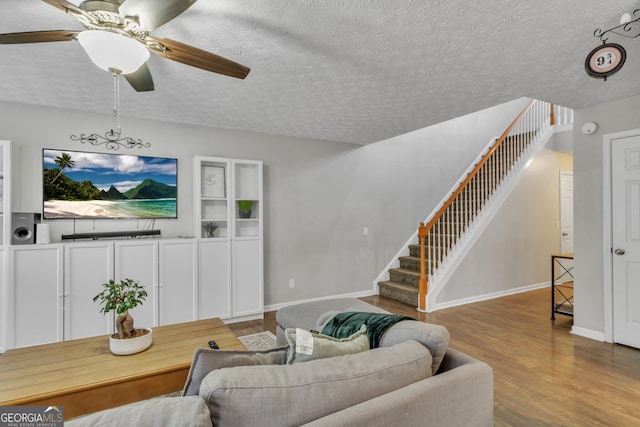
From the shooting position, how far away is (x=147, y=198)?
3.73m

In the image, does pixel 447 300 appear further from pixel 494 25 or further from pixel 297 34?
pixel 297 34

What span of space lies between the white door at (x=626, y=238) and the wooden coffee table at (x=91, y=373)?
3685mm

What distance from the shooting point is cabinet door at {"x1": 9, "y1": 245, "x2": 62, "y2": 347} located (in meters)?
2.97

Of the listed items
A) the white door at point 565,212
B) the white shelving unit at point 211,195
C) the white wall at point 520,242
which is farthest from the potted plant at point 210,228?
the white door at point 565,212

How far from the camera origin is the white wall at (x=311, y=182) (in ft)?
10.9

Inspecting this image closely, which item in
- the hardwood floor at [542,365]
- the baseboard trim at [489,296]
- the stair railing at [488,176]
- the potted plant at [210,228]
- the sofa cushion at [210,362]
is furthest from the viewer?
the stair railing at [488,176]

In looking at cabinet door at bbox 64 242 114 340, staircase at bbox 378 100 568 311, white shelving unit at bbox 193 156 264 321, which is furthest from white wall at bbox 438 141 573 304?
cabinet door at bbox 64 242 114 340

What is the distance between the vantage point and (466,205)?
18.1 ft

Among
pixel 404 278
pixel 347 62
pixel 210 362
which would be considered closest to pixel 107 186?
pixel 347 62

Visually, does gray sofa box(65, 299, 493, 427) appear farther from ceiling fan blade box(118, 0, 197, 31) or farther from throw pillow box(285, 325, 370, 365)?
ceiling fan blade box(118, 0, 197, 31)

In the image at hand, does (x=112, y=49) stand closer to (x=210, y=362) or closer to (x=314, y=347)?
(x=210, y=362)

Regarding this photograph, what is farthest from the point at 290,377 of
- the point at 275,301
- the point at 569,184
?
the point at 569,184

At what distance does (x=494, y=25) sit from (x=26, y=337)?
179 inches

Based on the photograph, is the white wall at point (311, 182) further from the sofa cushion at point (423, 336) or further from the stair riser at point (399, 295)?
the sofa cushion at point (423, 336)
